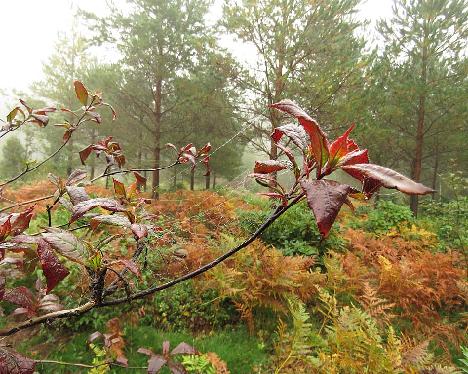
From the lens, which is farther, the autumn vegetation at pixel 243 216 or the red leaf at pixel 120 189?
the red leaf at pixel 120 189

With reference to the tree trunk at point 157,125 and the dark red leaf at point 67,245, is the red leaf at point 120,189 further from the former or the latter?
the tree trunk at point 157,125

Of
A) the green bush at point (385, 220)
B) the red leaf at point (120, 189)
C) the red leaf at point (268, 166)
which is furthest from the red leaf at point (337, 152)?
the green bush at point (385, 220)

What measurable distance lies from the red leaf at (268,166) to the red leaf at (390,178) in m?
0.20

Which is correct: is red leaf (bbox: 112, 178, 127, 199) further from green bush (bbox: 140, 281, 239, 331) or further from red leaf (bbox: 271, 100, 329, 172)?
green bush (bbox: 140, 281, 239, 331)

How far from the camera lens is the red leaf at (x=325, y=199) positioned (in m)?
0.41

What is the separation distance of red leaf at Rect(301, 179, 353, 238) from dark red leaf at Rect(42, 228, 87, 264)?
0.47 m

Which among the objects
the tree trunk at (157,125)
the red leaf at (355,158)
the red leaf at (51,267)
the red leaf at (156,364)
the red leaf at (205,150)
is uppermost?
the tree trunk at (157,125)

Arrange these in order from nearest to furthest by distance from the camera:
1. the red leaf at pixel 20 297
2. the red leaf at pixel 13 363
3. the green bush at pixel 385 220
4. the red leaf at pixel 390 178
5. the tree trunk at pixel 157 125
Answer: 1. the red leaf at pixel 390 178
2. the red leaf at pixel 13 363
3. the red leaf at pixel 20 297
4. the green bush at pixel 385 220
5. the tree trunk at pixel 157 125

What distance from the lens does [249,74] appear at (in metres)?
8.22

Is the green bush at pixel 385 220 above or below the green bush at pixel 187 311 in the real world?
above

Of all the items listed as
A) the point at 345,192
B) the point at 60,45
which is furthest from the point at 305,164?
the point at 60,45

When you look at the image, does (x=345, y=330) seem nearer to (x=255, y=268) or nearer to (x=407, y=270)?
(x=255, y=268)

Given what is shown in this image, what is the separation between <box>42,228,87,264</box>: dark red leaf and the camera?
1.98ft

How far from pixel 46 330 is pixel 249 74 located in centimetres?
727
